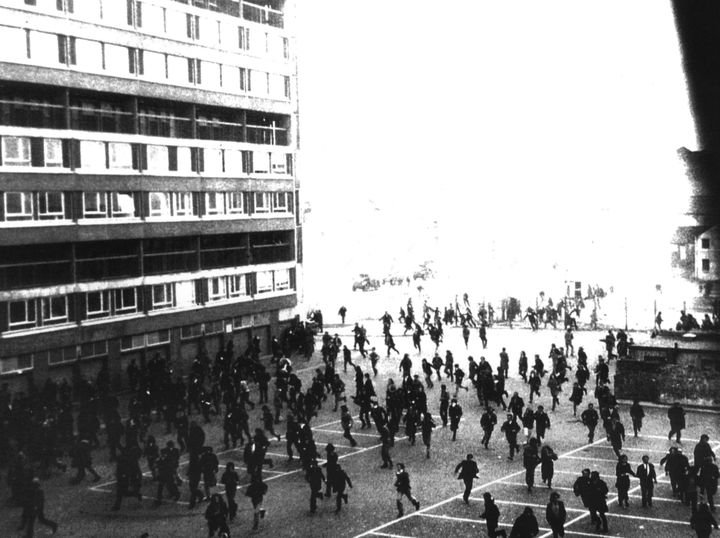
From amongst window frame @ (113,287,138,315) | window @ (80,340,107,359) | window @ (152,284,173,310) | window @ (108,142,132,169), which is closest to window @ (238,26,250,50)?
window @ (108,142,132,169)

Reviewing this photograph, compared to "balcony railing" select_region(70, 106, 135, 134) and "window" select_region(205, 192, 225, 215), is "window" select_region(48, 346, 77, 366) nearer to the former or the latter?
"balcony railing" select_region(70, 106, 135, 134)

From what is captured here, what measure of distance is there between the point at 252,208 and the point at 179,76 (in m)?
10.1

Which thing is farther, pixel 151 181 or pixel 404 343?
pixel 404 343

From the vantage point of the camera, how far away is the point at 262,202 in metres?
57.5

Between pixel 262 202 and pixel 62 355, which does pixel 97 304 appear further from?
pixel 262 202

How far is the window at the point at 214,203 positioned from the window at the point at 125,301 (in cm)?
766

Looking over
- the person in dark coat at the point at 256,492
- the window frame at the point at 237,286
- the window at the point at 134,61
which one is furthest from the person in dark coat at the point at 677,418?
the window at the point at 134,61

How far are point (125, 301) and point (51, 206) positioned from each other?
6.98m

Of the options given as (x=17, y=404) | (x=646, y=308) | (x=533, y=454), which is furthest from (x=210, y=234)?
(x=646, y=308)

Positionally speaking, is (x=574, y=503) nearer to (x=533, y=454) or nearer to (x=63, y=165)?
(x=533, y=454)

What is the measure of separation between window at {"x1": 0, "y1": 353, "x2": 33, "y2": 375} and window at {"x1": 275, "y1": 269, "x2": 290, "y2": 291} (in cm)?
2109

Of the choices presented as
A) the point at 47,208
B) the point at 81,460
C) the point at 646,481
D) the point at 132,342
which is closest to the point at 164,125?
the point at 47,208

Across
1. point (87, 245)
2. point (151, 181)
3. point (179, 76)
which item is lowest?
point (87, 245)

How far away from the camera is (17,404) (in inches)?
1332
